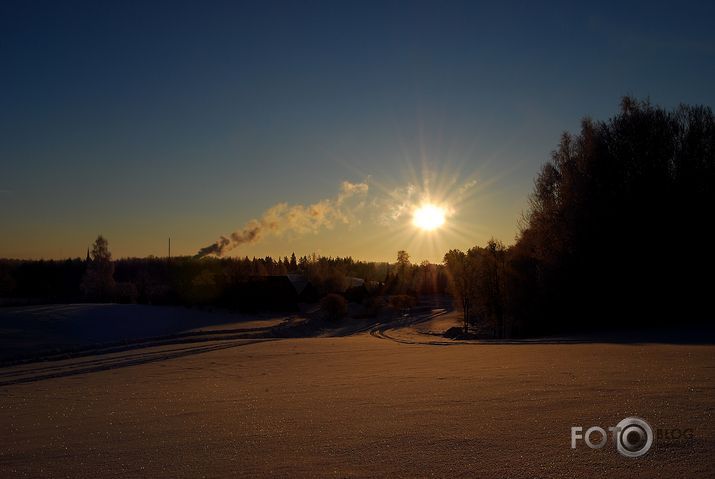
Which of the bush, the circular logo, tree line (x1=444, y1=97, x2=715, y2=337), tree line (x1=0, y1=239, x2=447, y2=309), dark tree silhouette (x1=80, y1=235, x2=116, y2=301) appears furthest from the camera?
dark tree silhouette (x1=80, y1=235, x2=116, y2=301)

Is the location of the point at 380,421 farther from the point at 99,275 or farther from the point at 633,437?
the point at 99,275

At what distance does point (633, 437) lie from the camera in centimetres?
556

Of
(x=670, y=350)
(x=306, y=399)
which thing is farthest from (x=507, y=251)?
(x=306, y=399)

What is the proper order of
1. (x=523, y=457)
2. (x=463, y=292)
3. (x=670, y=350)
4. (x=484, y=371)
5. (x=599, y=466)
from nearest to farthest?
1. (x=599, y=466)
2. (x=523, y=457)
3. (x=484, y=371)
4. (x=670, y=350)
5. (x=463, y=292)

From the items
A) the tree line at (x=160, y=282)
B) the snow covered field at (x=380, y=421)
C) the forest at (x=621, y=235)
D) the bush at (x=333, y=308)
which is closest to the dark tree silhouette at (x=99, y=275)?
the tree line at (x=160, y=282)

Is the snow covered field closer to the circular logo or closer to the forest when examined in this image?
the circular logo

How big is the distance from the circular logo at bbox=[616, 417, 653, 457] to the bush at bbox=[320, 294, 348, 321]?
51.9m

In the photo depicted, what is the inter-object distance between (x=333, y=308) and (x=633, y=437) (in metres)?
53.3

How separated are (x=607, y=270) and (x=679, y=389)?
2211 centimetres

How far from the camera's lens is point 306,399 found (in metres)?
9.50

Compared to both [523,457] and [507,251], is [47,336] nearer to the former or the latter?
[507,251]

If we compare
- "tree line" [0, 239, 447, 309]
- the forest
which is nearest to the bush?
"tree line" [0, 239, 447, 309]

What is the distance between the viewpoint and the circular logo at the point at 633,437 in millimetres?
5205

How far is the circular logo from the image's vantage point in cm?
521
